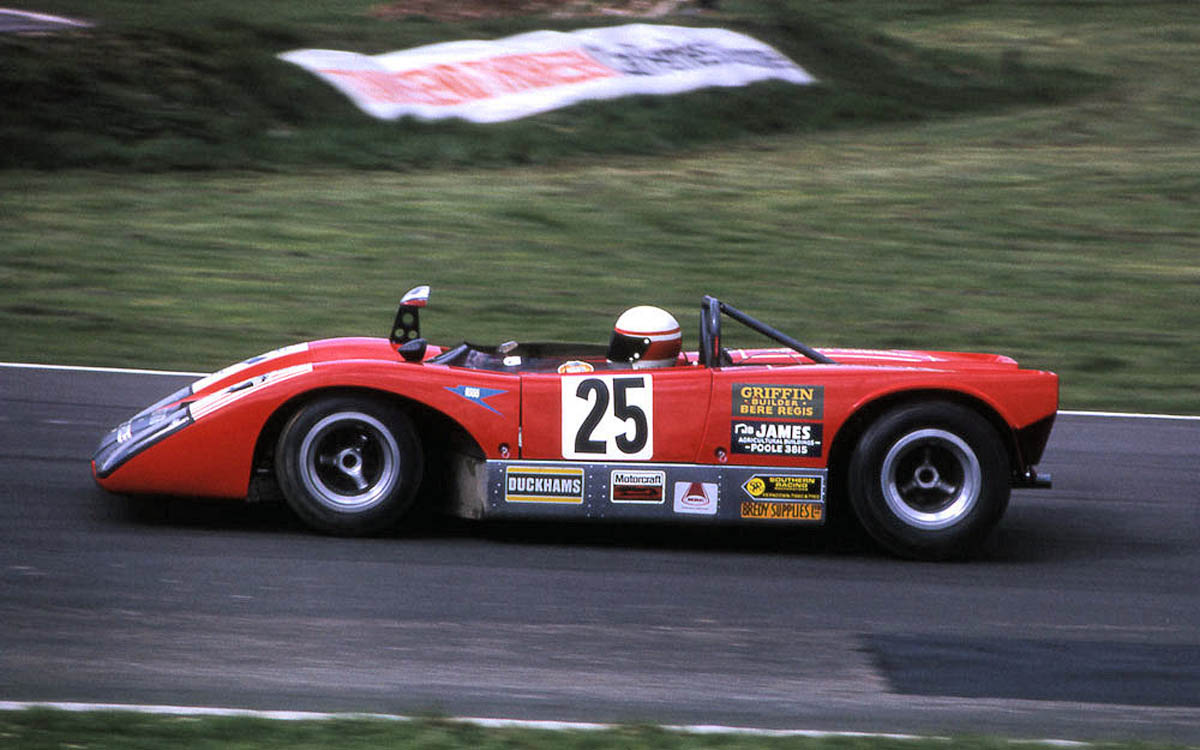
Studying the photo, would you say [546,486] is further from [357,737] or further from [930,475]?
[357,737]

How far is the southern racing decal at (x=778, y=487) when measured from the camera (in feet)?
19.7

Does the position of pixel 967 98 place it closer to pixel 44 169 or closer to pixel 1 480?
pixel 44 169

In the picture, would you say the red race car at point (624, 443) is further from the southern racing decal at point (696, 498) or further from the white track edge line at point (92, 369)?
the white track edge line at point (92, 369)

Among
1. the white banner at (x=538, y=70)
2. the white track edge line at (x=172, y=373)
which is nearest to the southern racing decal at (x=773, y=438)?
the white track edge line at (x=172, y=373)

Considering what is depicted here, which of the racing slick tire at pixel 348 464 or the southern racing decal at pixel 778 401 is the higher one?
the southern racing decal at pixel 778 401

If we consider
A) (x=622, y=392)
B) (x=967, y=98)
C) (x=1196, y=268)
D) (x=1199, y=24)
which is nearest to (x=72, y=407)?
(x=622, y=392)

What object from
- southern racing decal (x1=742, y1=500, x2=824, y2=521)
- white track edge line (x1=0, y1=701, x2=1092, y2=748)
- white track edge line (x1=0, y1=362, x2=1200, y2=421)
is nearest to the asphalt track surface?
white track edge line (x1=0, y1=701, x2=1092, y2=748)

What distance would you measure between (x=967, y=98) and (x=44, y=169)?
42.3 feet

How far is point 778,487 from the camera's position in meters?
6.01

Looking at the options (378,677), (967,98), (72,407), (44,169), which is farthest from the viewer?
(967,98)

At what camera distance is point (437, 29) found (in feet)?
63.6

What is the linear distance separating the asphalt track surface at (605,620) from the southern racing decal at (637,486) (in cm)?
26

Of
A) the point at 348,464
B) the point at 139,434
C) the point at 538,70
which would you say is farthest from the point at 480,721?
the point at 538,70

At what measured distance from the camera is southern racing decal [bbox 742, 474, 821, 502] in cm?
601
